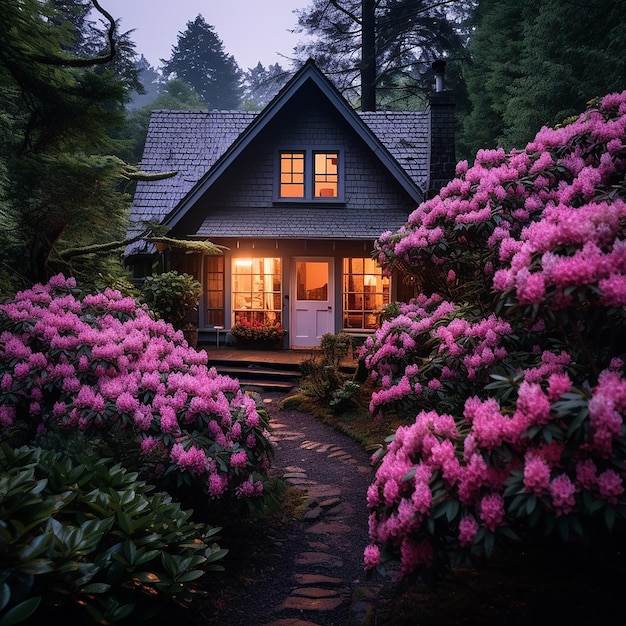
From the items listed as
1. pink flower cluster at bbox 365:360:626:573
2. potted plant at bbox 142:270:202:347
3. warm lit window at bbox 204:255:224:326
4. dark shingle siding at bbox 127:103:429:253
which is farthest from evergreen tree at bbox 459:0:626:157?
pink flower cluster at bbox 365:360:626:573

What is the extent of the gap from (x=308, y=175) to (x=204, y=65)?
36816mm

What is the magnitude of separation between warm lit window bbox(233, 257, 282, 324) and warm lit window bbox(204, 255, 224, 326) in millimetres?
396

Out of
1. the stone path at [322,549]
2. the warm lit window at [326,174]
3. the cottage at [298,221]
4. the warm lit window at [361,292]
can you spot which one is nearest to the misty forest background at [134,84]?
the cottage at [298,221]

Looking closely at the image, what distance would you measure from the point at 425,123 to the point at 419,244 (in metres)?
11.4

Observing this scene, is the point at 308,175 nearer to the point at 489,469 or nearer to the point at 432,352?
the point at 432,352

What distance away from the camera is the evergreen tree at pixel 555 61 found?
13.9 m

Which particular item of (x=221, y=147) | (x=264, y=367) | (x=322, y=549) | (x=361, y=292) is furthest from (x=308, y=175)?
(x=322, y=549)

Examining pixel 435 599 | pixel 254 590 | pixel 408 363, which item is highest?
pixel 408 363

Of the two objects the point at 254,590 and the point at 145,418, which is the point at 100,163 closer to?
the point at 145,418

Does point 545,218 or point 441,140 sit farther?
point 441,140

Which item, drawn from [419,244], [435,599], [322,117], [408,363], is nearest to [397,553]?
[435,599]

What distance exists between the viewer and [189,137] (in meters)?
14.9

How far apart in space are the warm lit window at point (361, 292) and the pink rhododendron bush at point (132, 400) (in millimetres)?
8230

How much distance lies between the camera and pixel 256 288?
1302 centimetres
